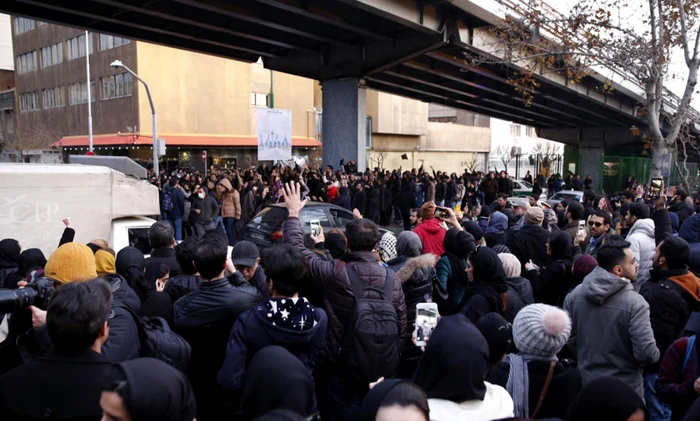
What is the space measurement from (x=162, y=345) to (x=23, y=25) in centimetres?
6169

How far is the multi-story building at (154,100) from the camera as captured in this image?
133 ft

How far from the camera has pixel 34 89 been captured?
175 feet

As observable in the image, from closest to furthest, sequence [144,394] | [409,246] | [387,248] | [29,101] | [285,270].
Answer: [144,394] → [285,270] → [409,246] → [387,248] → [29,101]

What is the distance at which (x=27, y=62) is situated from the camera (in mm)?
54031

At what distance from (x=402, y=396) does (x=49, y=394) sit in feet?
4.76

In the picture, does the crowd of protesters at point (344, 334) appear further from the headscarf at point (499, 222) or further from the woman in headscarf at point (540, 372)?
the headscarf at point (499, 222)

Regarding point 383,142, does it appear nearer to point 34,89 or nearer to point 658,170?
point 34,89

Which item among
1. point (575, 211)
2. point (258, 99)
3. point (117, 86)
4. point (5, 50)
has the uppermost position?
point (5, 50)

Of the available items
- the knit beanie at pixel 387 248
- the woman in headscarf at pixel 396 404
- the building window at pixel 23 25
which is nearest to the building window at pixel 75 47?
the building window at pixel 23 25

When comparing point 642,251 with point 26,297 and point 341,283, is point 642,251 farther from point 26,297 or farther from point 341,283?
point 26,297

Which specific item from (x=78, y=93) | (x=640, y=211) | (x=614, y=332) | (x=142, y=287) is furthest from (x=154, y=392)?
(x=78, y=93)

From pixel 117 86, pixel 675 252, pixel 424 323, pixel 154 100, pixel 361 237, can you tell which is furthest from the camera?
pixel 117 86

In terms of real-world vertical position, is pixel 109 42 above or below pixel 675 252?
above

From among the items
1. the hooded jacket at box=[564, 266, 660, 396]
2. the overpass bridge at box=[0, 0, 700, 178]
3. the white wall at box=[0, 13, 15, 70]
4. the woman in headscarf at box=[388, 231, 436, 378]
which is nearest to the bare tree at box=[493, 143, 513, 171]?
the overpass bridge at box=[0, 0, 700, 178]
